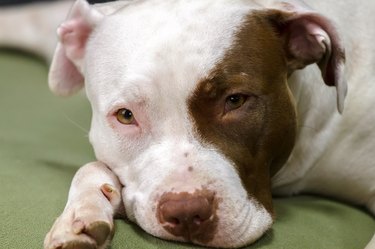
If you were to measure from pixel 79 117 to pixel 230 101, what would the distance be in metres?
1.24

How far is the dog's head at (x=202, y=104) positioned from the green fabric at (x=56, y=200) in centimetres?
9

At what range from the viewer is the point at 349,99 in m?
2.04

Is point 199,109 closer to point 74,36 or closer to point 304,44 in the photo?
point 304,44

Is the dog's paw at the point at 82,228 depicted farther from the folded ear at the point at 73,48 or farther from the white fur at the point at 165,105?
the folded ear at the point at 73,48

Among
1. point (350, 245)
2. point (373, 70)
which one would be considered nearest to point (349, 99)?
point (373, 70)

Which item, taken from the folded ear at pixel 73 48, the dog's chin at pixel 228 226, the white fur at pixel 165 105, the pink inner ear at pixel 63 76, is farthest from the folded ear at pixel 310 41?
the pink inner ear at pixel 63 76

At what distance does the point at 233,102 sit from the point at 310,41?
29 centimetres

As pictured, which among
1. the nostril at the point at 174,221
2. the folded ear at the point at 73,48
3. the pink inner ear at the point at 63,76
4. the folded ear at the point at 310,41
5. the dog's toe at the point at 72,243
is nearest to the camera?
the dog's toe at the point at 72,243

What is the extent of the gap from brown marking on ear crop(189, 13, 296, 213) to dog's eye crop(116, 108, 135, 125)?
6.6 inches

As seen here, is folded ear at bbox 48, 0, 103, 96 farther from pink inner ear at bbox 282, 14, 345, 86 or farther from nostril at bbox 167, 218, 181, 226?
nostril at bbox 167, 218, 181, 226

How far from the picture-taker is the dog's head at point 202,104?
1.61 m

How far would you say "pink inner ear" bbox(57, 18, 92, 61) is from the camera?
1.99 m

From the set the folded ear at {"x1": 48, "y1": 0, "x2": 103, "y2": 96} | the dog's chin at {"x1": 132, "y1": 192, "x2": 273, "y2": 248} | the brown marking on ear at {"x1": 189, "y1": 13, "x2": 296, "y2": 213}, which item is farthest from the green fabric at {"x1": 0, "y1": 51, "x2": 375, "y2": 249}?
the folded ear at {"x1": 48, "y1": 0, "x2": 103, "y2": 96}

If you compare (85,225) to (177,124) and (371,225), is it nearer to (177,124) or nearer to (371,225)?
(177,124)
